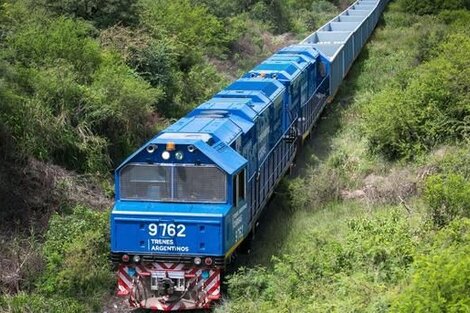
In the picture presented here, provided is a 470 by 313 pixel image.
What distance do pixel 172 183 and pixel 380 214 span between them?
4.13 metres

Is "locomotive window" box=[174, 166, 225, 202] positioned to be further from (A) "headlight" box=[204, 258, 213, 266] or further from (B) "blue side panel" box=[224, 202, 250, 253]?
(A) "headlight" box=[204, 258, 213, 266]

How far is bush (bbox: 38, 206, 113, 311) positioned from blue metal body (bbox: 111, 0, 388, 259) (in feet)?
4.21

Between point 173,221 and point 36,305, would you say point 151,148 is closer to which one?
point 173,221

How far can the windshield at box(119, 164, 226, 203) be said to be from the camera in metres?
12.6

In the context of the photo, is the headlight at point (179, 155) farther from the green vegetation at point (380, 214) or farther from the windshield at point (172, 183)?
the green vegetation at point (380, 214)

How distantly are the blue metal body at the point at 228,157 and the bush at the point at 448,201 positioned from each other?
327 centimetres

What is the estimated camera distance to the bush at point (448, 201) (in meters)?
12.3

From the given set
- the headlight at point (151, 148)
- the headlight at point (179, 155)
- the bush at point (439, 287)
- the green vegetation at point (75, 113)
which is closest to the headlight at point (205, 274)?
the headlight at point (179, 155)

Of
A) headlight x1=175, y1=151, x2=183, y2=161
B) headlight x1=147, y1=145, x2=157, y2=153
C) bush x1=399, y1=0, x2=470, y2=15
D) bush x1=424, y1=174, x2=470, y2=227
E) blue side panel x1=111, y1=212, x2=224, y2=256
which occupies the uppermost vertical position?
headlight x1=147, y1=145, x2=157, y2=153

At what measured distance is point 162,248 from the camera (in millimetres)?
12414

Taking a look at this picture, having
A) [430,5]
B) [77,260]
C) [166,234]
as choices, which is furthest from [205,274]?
[430,5]

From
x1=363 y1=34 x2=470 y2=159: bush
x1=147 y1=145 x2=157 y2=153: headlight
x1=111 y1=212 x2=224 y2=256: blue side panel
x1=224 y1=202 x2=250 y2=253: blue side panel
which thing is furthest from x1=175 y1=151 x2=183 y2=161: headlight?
x1=363 y1=34 x2=470 y2=159: bush

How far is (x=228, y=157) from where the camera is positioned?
512 inches

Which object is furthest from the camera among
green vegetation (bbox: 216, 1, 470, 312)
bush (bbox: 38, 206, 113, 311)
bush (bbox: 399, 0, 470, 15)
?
bush (bbox: 399, 0, 470, 15)
